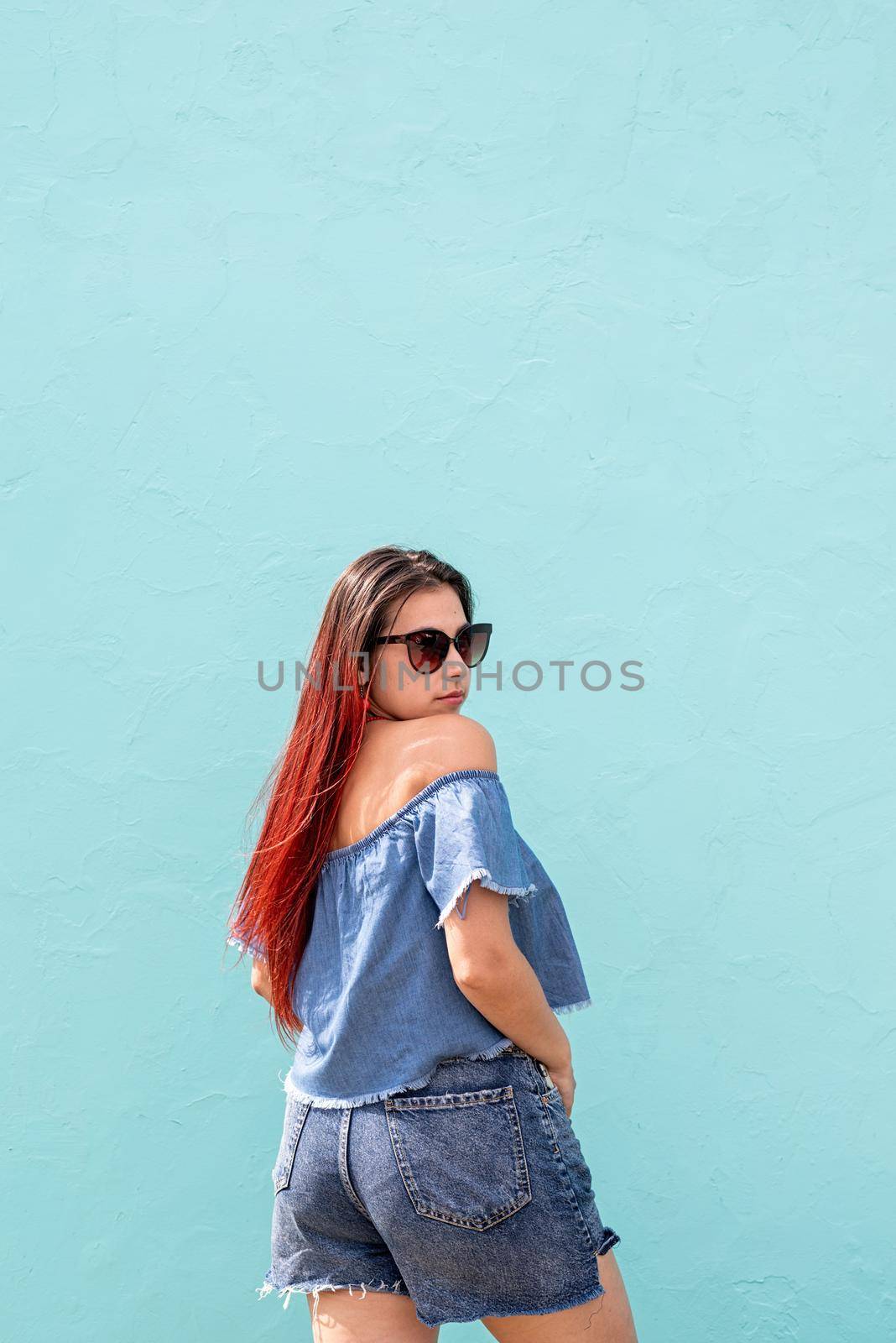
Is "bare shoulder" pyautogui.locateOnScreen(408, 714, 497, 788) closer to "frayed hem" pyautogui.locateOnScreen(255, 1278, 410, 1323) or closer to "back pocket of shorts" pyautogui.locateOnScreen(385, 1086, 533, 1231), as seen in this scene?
"back pocket of shorts" pyautogui.locateOnScreen(385, 1086, 533, 1231)

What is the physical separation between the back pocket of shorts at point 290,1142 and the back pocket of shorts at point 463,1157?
184mm

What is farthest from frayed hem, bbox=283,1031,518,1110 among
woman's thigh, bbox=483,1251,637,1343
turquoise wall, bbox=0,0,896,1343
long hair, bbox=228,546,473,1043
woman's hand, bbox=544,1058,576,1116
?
turquoise wall, bbox=0,0,896,1343

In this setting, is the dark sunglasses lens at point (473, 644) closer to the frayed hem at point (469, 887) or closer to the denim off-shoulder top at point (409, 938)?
the denim off-shoulder top at point (409, 938)

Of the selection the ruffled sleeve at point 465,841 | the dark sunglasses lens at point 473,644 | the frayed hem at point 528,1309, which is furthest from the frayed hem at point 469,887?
the frayed hem at point 528,1309

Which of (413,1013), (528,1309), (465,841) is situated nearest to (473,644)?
(465,841)

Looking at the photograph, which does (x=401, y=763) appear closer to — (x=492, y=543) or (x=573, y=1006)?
(x=573, y=1006)

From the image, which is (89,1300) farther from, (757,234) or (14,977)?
(757,234)

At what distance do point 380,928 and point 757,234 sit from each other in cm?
176

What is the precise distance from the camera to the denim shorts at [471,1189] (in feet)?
5.54

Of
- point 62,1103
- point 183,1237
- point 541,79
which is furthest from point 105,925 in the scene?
point 541,79

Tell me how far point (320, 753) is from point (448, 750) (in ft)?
0.72

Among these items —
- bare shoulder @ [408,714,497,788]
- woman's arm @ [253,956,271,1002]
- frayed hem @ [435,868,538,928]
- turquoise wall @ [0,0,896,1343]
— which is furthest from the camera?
turquoise wall @ [0,0,896,1343]

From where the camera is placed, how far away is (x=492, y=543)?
2.63 metres

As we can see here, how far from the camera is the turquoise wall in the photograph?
8.38ft
